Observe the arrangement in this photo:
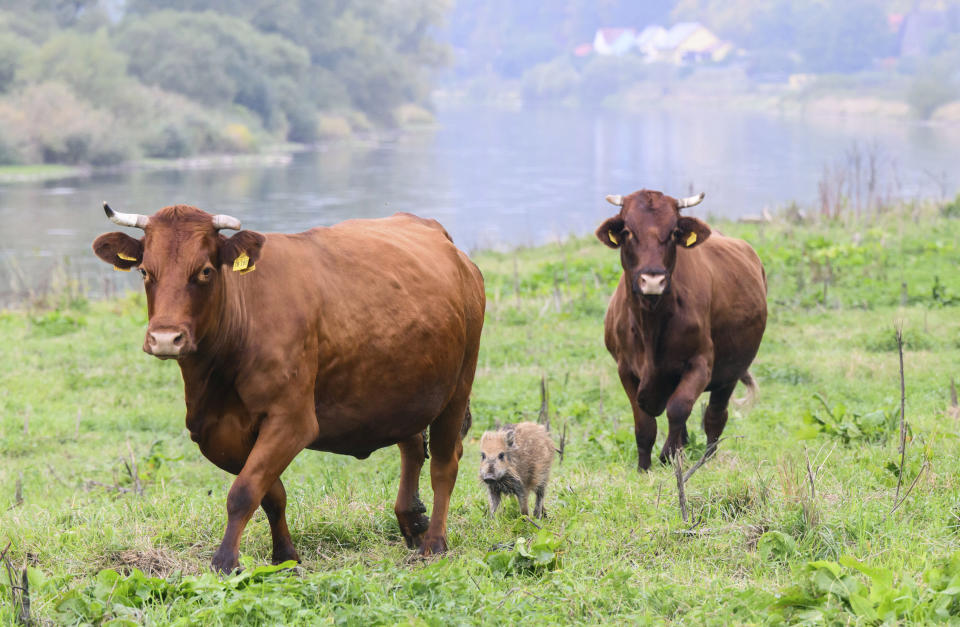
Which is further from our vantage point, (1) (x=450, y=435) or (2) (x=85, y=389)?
(2) (x=85, y=389)

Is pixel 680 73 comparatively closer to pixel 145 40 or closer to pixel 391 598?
pixel 145 40

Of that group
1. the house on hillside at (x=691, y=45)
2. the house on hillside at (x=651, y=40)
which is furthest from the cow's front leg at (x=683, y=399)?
the house on hillside at (x=651, y=40)

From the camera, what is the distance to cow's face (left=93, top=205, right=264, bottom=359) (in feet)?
15.0

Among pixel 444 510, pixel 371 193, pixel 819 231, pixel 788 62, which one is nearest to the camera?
pixel 444 510

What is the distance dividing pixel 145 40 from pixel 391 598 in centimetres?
7736

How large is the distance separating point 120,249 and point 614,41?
197347 mm

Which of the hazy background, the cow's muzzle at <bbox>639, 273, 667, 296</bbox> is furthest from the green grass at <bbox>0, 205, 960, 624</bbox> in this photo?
the hazy background

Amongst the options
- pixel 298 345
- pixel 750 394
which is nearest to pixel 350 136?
pixel 750 394

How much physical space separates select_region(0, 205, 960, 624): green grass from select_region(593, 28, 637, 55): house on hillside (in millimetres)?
181088

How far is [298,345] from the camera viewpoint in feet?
16.5

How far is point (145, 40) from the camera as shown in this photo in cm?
7556

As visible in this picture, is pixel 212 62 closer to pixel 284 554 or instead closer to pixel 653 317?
pixel 653 317

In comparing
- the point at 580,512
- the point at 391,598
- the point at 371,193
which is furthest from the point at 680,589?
the point at 371,193

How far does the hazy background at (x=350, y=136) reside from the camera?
37250 millimetres
